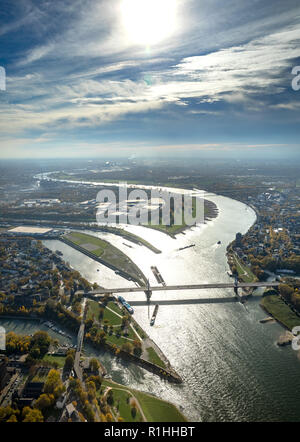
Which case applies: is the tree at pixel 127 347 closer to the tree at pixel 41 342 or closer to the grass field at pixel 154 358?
the grass field at pixel 154 358

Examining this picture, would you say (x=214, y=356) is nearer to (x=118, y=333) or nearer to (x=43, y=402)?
(x=118, y=333)

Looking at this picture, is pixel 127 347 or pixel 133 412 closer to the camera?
pixel 133 412

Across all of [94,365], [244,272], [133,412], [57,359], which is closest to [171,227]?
[244,272]

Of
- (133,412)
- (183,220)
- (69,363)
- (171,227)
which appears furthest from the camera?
(183,220)

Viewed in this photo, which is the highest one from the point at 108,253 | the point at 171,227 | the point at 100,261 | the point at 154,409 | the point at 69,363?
the point at 171,227


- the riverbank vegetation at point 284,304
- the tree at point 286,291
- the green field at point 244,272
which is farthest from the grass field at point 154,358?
the green field at point 244,272
